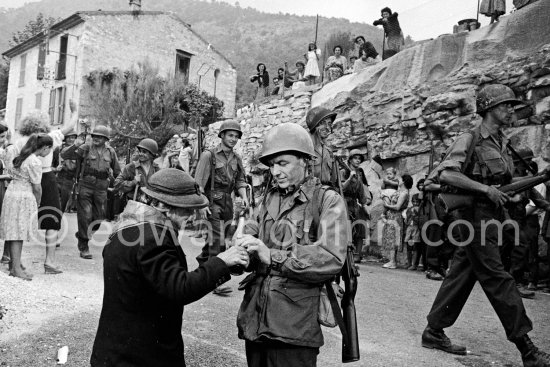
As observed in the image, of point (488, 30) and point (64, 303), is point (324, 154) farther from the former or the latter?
point (488, 30)

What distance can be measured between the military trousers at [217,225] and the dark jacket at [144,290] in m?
3.62

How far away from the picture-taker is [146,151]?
8.71 metres

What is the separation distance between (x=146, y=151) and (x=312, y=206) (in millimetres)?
6331

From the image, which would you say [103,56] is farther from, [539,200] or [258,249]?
[258,249]

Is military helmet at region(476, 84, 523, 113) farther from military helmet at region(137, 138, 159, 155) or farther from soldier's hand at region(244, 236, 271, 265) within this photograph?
military helmet at region(137, 138, 159, 155)

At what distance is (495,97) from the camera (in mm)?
4445

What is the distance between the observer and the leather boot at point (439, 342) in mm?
4535

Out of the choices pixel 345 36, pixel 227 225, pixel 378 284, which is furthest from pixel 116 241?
pixel 345 36

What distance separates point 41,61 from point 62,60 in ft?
13.6

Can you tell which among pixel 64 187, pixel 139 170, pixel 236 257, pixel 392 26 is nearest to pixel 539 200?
pixel 236 257

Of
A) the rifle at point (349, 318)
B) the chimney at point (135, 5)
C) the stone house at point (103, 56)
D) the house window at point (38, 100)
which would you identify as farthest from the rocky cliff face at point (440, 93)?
the house window at point (38, 100)

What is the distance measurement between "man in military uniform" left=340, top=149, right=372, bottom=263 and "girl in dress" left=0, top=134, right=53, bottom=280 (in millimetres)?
4285

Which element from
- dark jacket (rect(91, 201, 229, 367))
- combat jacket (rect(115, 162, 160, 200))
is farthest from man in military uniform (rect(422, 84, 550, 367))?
combat jacket (rect(115, 162, 160, 200))

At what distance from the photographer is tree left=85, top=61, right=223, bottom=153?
26.1 meters
